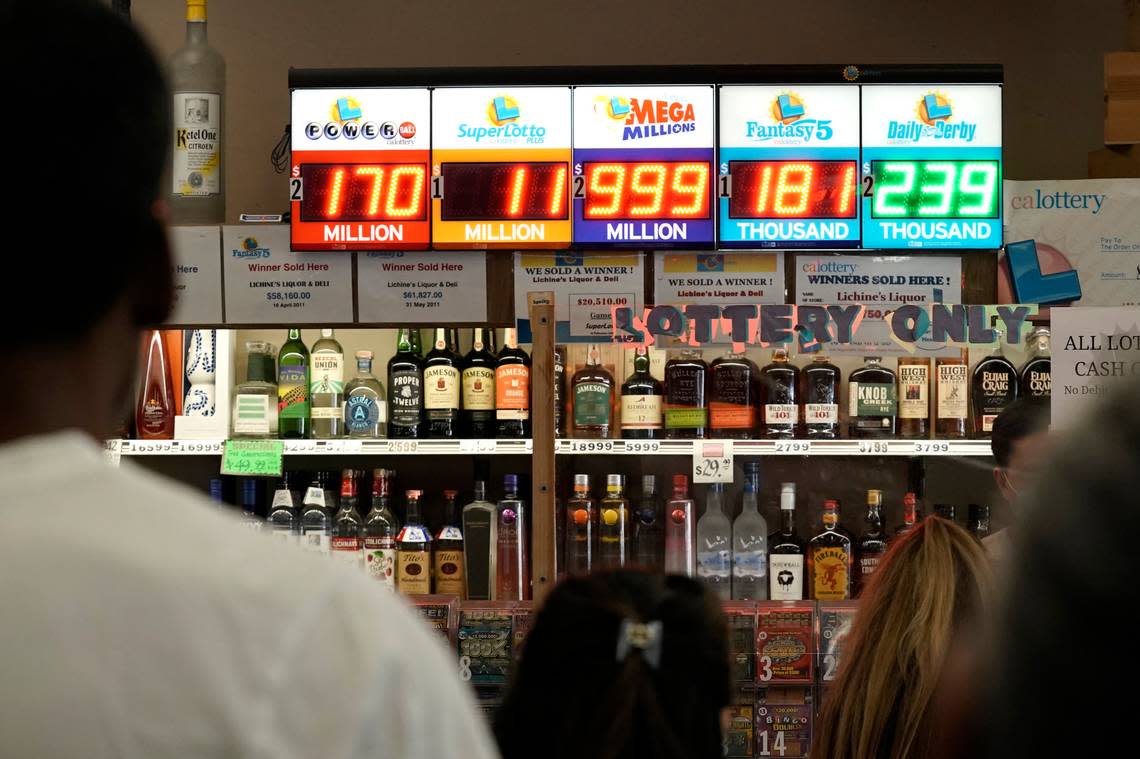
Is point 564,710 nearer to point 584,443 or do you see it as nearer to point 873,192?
point 584,443

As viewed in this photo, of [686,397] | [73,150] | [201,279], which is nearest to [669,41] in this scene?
[686,397]

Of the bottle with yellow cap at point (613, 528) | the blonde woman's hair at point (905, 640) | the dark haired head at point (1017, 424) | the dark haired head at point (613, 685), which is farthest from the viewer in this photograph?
the bottle with yellow cap at point (613, 528)

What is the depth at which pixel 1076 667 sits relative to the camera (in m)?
0.47

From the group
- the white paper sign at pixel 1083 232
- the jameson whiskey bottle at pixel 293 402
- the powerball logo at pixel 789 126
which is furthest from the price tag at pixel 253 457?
the white paper sign at pixel 1083 232

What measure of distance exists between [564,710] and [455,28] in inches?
164

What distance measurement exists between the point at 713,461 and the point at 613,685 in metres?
2.56

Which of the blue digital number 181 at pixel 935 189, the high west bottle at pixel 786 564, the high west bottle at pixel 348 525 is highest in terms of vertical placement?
the blue digital number 181 at pixel 935 189

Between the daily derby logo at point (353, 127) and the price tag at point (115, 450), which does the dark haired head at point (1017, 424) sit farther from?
the price tag at point (115, 450)

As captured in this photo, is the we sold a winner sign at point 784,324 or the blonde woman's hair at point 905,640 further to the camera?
the we sold a winner sign at point 784,324

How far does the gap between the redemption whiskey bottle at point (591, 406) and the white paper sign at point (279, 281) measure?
72 centimetres

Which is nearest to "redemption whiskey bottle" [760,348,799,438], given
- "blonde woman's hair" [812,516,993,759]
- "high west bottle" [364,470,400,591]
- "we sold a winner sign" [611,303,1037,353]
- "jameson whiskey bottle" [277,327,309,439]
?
"we sold a winner sign" [611,303,1037,353]

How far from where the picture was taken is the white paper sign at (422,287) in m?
3.84

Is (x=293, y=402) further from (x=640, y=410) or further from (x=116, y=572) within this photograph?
(x=116, y=572)

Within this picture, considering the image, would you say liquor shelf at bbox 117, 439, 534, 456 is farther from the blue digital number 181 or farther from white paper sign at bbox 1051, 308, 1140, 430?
white paper sign at bbox 1051, 308, 1140, 430
